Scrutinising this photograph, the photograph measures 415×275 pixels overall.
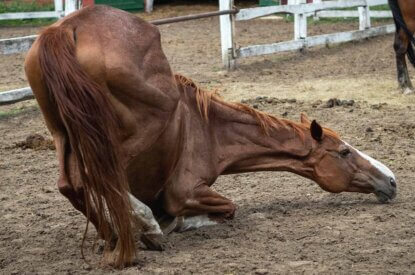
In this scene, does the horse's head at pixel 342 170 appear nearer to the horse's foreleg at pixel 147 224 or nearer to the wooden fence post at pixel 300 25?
the horse's foreleg at pixel 147 224

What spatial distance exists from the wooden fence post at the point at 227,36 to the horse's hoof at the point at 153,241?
7.00 m

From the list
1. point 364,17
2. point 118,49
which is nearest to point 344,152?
point 118,49

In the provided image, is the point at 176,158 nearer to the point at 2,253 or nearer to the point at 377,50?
the point at 2,253

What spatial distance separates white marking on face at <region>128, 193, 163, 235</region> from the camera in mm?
4203

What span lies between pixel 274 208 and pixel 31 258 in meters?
1.73

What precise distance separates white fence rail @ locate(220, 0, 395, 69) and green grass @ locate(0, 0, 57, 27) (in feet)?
19.1

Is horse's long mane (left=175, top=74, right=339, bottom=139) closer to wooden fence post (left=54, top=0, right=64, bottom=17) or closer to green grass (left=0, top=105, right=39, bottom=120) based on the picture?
green grass (left=0, top=105, right=39, bottom=120)

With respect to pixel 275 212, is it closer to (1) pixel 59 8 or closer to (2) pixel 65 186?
(2) pixel 65 186

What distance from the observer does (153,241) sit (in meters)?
4.45

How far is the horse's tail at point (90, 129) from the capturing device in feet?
13.1

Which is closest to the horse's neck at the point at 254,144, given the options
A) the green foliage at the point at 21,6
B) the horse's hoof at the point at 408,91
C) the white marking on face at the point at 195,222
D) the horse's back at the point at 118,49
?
the white marking on face at the point at 195,222

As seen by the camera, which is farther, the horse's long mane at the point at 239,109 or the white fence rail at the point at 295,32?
the white fence rail at the point at 295,32

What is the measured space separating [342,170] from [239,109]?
2.66ft

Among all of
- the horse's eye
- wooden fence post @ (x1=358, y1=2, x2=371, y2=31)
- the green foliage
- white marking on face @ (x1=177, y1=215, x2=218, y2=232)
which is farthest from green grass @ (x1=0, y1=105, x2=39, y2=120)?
the green foliage
